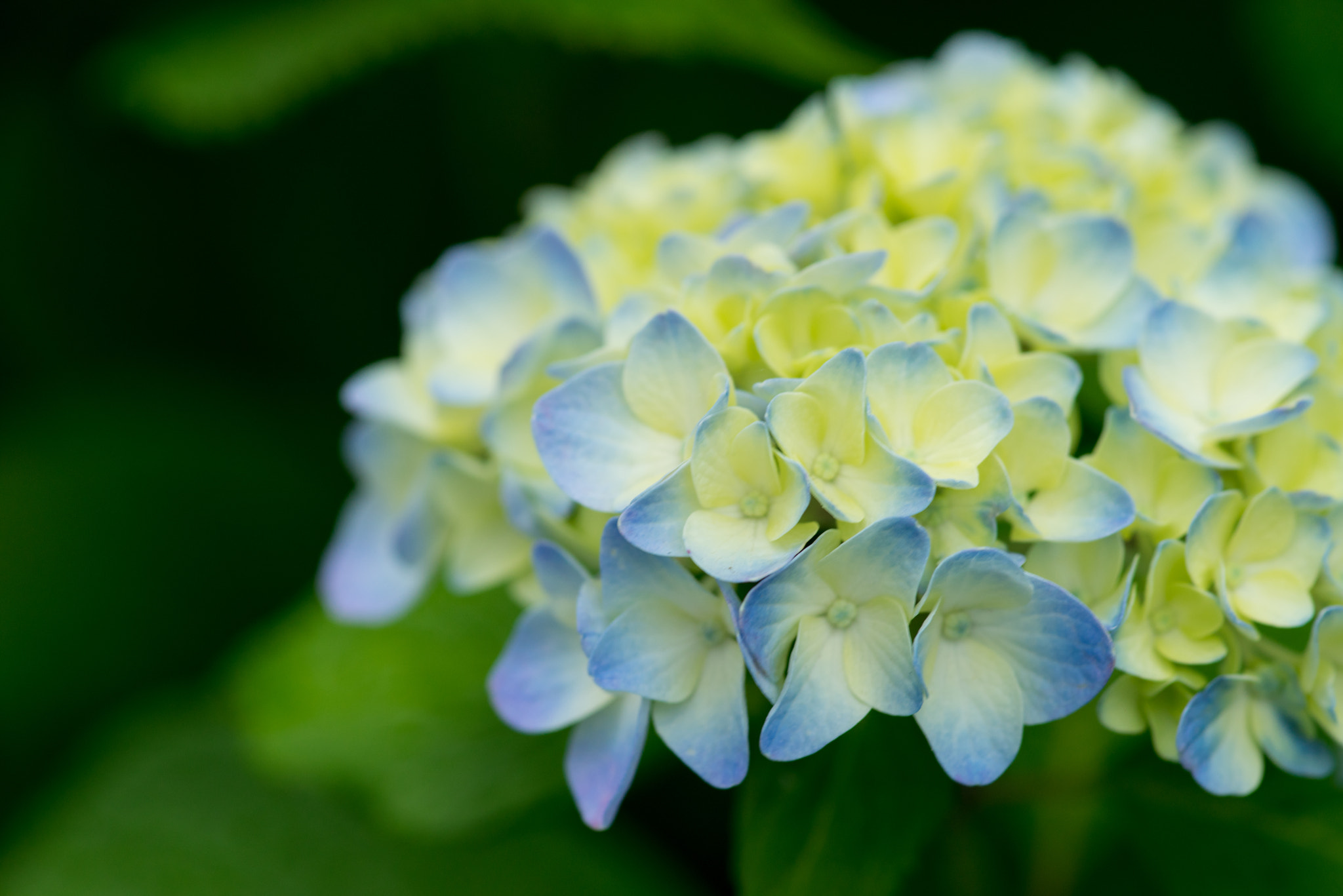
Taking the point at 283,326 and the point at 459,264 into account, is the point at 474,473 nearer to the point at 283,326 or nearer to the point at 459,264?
the point at 459,264

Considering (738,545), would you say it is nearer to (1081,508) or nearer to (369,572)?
(1081,508)

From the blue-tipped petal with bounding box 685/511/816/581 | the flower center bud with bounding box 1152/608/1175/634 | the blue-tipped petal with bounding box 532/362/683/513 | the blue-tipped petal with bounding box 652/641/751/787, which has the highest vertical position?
the blue-tipped petal with bounding box 532/362/683/513

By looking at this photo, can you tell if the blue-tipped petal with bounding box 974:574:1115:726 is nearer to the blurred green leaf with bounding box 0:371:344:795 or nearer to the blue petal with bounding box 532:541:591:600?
the blue petal with bounding box 532:541:591:600

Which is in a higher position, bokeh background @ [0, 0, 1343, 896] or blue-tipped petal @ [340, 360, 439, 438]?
blue-tipped petal @ [340, 360, 439, 438]

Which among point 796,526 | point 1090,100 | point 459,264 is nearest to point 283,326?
point 459,264

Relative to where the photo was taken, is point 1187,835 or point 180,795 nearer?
point 1187,835

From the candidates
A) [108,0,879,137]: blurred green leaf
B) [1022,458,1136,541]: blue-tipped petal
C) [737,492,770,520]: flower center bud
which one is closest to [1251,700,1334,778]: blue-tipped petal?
[1022,458,1136,541]: blue-tipped petal

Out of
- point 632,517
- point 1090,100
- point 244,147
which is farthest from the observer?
point 244,147
